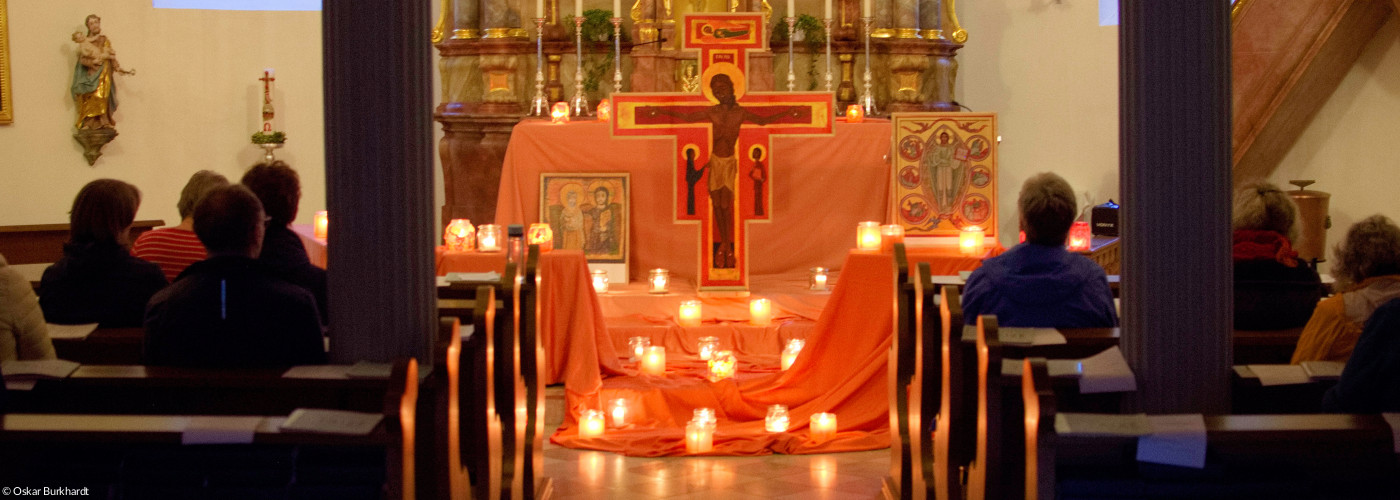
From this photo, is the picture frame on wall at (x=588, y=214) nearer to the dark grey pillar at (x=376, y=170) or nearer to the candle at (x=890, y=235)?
the candle at (x=890, y=235)

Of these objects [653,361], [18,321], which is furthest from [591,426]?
[18,321]

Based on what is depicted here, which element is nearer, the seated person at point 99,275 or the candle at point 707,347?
the seated person at point 99,275

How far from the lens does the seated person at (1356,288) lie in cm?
360

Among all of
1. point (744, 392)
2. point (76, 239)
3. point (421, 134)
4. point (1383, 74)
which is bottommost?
point (744, 392)

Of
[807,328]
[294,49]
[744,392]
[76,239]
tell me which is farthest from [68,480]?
[294,49]

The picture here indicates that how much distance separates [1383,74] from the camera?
28.8 feet

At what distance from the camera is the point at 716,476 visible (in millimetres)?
5246

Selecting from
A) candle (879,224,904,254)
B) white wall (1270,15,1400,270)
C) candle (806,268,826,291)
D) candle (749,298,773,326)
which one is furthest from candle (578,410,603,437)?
white wall (1270,15,1400,270)

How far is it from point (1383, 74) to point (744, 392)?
17.1ft

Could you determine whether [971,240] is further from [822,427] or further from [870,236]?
[822,427]

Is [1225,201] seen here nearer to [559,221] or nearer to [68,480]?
[68,480]

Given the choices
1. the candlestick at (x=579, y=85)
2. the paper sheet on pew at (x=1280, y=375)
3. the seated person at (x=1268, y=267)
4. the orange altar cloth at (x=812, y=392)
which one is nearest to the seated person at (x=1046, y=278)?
the seated person at (x=1268, y=267)

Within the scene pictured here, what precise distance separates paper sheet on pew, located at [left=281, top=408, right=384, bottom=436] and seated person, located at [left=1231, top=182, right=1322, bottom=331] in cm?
263

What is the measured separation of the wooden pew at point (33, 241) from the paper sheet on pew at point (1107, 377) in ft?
26.5
